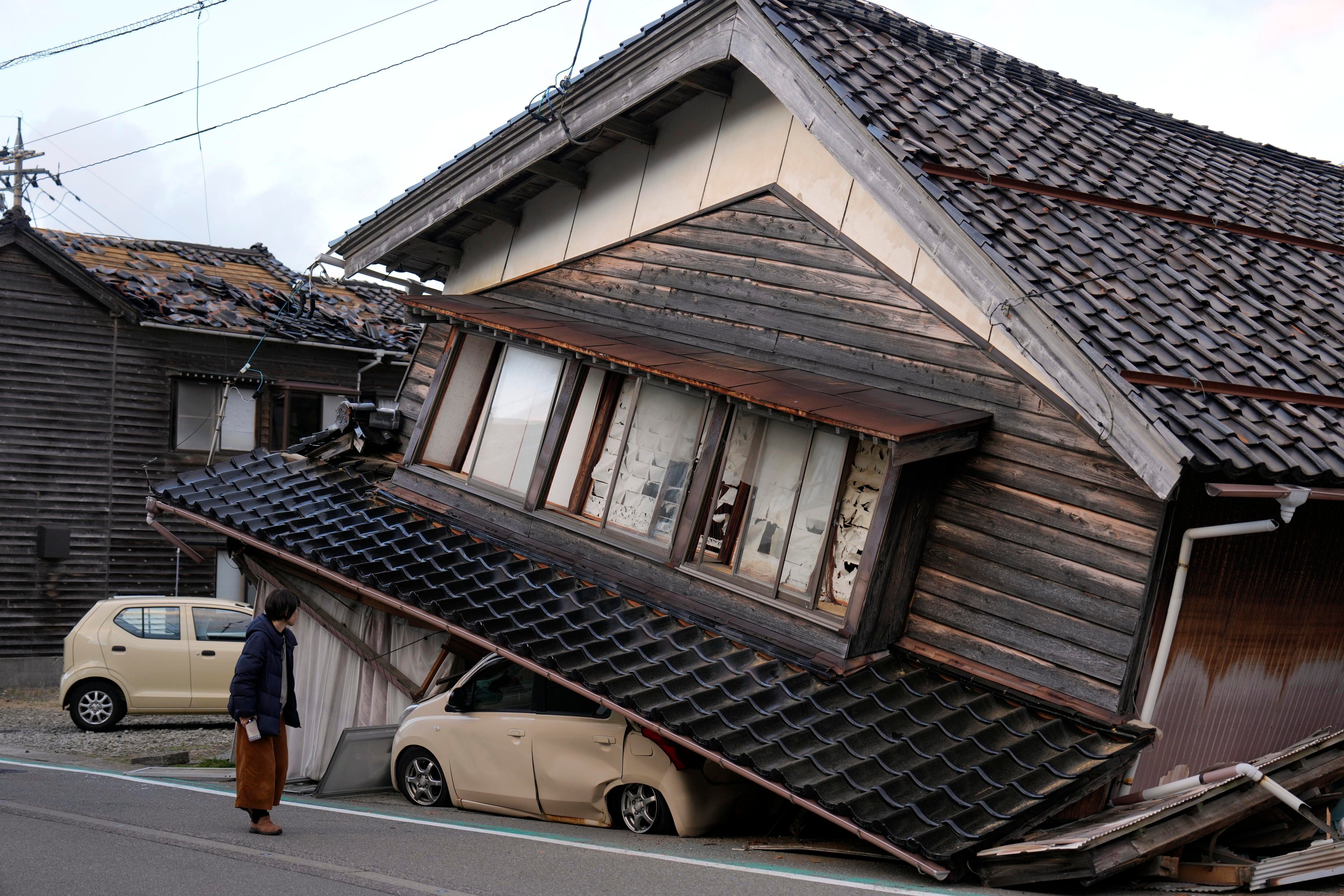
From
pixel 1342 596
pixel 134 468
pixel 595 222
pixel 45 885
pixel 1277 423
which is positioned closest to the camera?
pixel 45 885

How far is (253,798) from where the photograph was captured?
311 inches

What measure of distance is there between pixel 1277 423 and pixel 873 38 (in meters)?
5.14

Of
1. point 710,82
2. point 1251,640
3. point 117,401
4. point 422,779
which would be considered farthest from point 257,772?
point 117,401

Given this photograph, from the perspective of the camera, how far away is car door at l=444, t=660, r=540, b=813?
9625 mm

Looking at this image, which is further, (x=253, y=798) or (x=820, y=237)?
(x=820, y=237)

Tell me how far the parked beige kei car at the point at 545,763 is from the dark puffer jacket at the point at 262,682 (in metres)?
2.20

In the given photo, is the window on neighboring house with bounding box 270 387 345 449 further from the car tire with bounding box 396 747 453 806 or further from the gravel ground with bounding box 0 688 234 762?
the car tire with bounding box 396 747 453 806

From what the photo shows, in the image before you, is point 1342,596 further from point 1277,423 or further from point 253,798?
point 253,798

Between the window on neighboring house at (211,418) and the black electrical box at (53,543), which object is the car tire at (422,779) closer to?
the black electrical box at (53,543)

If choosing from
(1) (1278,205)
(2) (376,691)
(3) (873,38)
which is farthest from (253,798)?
(1) (1278,205)

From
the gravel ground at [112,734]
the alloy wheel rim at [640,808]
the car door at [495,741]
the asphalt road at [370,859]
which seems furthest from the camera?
the gravel ground at [112,734]

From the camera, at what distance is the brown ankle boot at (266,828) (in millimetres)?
7957

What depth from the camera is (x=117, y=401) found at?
22547 millimetres

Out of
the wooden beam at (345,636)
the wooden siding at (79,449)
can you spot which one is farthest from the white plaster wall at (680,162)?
the wooden siding at (79,449)
